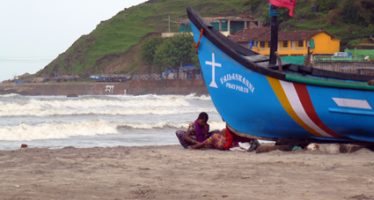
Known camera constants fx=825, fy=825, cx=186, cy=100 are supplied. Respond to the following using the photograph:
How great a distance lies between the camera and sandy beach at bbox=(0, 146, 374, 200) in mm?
6684

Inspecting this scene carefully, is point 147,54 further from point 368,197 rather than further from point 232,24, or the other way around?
point 368,197

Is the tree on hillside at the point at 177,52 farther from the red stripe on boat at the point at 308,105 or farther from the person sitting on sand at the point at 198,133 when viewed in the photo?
the red stripe on boat at the point at 308,105

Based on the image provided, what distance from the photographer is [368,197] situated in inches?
251

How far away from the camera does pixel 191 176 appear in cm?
783

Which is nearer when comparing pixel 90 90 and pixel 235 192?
pixel 235 192

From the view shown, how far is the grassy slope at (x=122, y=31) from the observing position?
103562 millimetres

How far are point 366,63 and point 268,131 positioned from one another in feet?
87.4

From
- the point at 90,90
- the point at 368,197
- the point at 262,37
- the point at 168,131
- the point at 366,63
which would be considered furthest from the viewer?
the point at 90,90

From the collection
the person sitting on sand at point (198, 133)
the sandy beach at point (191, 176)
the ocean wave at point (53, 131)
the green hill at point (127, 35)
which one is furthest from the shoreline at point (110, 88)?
the sandy beach at point (191, 176)

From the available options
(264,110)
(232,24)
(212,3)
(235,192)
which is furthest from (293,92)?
(212,3)

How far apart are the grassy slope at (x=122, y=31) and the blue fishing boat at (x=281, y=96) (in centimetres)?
8536

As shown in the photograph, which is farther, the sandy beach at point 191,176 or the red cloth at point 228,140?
the red cloth at point 228,140

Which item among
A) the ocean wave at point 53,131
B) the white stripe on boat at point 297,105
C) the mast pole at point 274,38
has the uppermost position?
the mast pole at point 274,38

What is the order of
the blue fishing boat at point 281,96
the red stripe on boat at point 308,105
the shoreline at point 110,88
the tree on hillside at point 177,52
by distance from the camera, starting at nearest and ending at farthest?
the blue fishing boat at point 281,96 → the red stripe on boat at point 308,105 → the shoreline at point 110,88 → the tree on hillside at point 177,52
